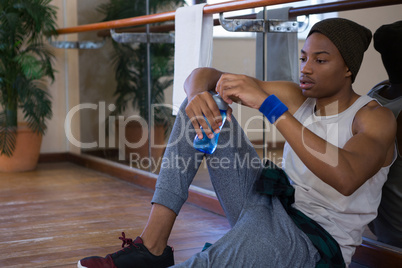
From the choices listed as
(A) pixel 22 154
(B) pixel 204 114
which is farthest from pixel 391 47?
(A) pixel 22 154

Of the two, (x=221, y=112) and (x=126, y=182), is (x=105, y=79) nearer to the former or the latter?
(x=126, y=182)

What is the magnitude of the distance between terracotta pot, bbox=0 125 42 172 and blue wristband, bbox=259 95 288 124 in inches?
103

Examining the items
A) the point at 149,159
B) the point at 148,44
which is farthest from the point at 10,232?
the point at 148,44

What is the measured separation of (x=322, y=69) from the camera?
133cm

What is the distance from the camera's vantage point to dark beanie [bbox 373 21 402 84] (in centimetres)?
149

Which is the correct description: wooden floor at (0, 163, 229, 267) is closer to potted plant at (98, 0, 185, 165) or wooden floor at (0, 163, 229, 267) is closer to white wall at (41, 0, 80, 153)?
potted plant at (98, 0, 185, 165)

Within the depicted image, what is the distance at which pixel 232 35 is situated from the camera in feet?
7.19

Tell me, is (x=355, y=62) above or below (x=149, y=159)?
above

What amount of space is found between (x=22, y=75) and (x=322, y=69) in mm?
2551

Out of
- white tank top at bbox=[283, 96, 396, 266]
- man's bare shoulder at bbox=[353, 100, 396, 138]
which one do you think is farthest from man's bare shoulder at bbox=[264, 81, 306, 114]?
man's bare shoulder at bbox=[353, 100, 396, 138]

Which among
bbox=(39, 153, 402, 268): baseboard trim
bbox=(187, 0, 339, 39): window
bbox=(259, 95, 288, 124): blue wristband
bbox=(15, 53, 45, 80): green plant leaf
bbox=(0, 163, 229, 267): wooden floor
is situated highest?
bbox=(187, 0, 339, 39): window

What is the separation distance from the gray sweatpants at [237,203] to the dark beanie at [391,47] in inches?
17.7

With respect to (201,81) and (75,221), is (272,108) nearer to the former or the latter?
(201,81)

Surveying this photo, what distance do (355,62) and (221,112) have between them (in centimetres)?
34
